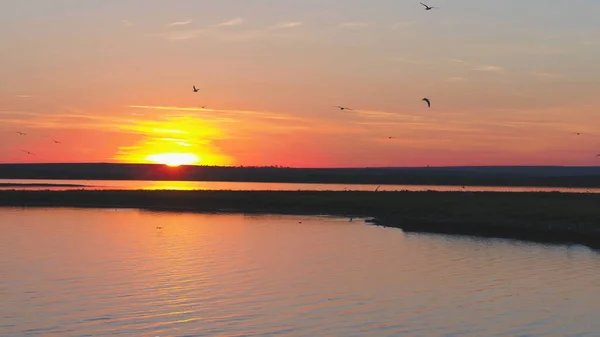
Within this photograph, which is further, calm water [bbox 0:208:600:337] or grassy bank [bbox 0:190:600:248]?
grassy bank [bbox 0:190:600:248]

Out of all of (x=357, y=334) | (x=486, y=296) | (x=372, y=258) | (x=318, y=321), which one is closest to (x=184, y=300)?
(x=318, y=321)

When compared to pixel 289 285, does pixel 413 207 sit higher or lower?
lower

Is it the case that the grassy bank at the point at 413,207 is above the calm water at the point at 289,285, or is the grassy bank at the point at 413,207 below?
below

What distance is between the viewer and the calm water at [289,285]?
23.3m

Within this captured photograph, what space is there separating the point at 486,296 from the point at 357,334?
8.02 meters

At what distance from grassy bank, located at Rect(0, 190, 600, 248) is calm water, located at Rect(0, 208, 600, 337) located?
548cm

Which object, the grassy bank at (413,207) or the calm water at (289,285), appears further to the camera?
the grassy bank at (413,207)

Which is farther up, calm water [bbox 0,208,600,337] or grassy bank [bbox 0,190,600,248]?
calm water [bbox 0,208,600,337]

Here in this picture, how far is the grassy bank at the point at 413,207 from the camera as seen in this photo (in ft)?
169

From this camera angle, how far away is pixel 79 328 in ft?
73.2

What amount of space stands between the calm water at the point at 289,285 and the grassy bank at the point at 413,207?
5479 millimetres

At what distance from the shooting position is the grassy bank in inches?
2032

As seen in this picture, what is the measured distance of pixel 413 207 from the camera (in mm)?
68938

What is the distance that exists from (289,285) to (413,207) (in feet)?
131
